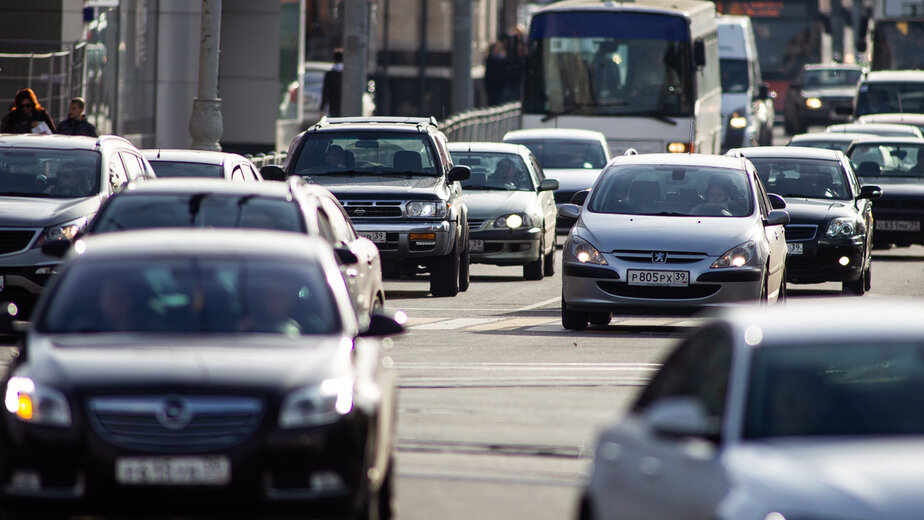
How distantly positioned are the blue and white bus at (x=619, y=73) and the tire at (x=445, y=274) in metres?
13.1

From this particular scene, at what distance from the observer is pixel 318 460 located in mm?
7043

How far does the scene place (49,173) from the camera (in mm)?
16734

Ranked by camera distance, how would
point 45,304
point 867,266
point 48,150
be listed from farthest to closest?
point 867,266 → point 48,150 → point 45,304

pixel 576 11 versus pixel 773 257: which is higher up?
pixel 576 11

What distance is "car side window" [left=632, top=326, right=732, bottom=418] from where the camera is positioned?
20.1ft

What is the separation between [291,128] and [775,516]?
1421 inches

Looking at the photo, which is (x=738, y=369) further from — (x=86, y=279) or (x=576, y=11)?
(x=576, y=11)

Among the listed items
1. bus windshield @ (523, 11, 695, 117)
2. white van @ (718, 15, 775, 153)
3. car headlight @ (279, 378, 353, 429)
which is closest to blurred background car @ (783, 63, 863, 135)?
white van @ (718, 15, 775, 153)

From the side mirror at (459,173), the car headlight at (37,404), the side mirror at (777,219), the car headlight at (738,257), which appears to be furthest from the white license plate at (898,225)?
the car headlight at (37,404)

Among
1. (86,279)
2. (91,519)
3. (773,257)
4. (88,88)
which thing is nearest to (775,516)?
(91,519)

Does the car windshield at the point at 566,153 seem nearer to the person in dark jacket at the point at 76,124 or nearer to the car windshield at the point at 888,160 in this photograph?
the car windshield at the point at 888,160

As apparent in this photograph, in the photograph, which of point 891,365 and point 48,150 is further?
point 48,150

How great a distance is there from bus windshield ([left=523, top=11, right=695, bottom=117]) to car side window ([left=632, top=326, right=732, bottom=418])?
2674cm

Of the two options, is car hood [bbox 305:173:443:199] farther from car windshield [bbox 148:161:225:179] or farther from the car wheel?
the car wheel
